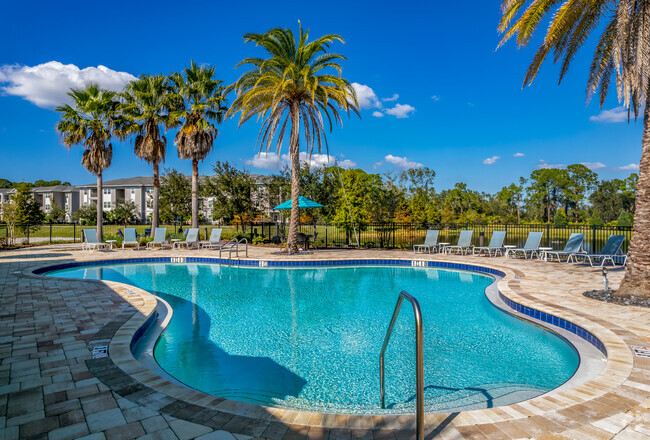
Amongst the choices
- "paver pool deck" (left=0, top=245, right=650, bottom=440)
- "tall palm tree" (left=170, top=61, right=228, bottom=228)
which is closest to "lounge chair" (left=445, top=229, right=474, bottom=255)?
"paver pool deck" (left=0, top=245, right=650, bottom=440)

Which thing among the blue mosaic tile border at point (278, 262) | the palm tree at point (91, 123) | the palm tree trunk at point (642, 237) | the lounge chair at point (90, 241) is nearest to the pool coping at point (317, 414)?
the palm tree trunk at point (642, 237)

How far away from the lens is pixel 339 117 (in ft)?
52.9

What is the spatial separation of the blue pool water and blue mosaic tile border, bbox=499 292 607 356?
8.8 inches

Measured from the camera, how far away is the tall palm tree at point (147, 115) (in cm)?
1820

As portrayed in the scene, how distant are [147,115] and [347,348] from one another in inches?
685

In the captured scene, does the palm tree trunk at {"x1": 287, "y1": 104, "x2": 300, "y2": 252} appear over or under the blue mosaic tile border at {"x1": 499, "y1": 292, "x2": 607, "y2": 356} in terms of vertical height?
over

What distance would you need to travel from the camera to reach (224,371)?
4512 mm

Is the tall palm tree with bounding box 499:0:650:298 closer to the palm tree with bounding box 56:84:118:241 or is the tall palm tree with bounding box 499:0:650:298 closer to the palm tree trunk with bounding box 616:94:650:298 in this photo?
the palm tree trunk with bounding box 616:94:650:298

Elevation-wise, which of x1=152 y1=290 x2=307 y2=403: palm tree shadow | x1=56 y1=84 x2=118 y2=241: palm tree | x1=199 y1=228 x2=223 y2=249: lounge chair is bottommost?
x1=152 y1=290 x2=307 y2=403: palm tree shadow

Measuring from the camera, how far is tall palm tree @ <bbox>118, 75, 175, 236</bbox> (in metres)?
18.2

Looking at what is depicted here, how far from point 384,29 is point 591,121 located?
21348 millimetres

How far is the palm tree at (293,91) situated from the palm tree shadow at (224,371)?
10.0m

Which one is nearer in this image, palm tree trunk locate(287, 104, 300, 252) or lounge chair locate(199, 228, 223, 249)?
palm tree trunk locate(287, 104, 300, 252)

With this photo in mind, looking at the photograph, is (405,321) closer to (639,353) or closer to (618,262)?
(639,353)
